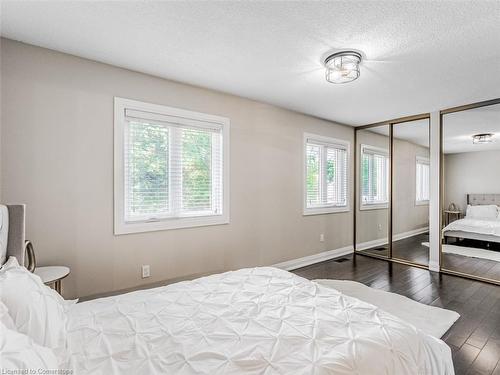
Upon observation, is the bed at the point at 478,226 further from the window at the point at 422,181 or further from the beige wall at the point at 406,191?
the window at the point at 422,181

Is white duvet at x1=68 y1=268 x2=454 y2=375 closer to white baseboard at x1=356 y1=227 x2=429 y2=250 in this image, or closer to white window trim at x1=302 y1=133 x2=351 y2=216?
white window trim at x1=302 y1=133 x2=351 y2=216

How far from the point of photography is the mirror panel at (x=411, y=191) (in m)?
4.35

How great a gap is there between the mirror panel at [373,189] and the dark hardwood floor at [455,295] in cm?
42

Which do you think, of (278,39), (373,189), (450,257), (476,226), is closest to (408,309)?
(450,257)

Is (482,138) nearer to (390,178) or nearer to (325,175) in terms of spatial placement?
(390,178)

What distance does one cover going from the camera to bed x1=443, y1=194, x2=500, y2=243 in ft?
12.2

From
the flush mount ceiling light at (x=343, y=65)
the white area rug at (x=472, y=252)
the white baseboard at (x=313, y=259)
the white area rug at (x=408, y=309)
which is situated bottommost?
the white area rug at (x=408, y=309)

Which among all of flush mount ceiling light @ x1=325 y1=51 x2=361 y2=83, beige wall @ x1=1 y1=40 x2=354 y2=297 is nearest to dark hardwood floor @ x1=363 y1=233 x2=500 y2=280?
beige wall @ x1=1 y1=40 x2=354 y2=297

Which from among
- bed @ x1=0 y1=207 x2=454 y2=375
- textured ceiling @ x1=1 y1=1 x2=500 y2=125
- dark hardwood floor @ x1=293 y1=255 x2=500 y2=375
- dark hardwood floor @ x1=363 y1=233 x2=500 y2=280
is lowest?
dark hardwood floor @ x1=293 y1=255 x2=500 y2=375

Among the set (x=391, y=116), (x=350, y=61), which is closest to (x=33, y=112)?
(x=350, y=61)

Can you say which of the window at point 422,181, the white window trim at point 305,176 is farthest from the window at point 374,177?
the window at point 422,181

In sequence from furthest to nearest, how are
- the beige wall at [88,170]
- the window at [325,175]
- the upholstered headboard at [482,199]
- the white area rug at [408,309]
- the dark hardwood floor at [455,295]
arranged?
the window at [325,175] → the upholstered headboard at [482,199] → the white area rug at [408,309] → the beige wall at [88,170] → the dark hardwood floor at [455,295]

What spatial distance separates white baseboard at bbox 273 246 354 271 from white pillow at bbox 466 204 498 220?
197cm

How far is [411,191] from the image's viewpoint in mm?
4527
